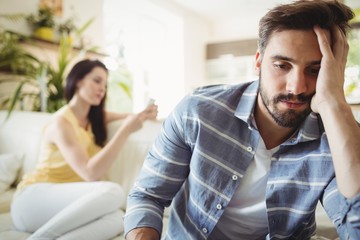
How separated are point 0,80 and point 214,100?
7.15ft

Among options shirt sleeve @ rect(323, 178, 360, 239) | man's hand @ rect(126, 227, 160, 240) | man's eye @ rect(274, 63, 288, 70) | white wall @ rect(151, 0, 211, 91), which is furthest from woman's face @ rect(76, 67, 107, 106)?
white wall @ rect(151, 0, 211, 91)

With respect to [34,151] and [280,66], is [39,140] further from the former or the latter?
[280,66]

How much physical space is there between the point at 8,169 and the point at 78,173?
0.64 m

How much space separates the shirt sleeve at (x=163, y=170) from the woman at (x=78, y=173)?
40 centimetres

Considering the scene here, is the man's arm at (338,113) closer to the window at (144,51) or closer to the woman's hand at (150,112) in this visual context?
the woman's hand at (150,112)

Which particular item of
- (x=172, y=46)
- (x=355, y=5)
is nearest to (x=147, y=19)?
(x=172, y=46)

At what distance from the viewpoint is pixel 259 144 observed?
90 cm

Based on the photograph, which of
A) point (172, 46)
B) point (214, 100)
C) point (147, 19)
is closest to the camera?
point (214, 100)

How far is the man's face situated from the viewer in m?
0.82

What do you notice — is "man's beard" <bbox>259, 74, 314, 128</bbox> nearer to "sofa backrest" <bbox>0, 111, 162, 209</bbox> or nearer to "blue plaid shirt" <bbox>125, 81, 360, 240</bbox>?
"blue plaid shirt" <bbox>125, 81, 360, 240</bbox>

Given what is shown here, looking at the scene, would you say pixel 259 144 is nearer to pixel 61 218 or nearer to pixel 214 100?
pixel 214 100

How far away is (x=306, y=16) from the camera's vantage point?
819 millimetres

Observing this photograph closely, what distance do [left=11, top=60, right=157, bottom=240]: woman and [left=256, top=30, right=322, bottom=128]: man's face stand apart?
780 millimetres

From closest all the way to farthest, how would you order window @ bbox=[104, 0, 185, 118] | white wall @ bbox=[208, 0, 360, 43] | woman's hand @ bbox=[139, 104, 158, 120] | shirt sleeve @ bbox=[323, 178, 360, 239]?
shirt sleeve @ bbox=[323, 178, 360, 239]
woman's hand @ bbox=[139, 104, 158, 120]
window @ bbox=[104, 0, 185, 118]
white wall @ bbox=[208, 0, 360, 43]
